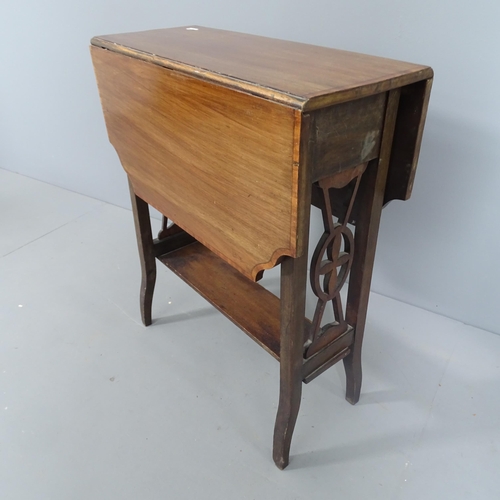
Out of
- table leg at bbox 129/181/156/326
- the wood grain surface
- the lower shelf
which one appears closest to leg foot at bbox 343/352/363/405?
the lower shelf

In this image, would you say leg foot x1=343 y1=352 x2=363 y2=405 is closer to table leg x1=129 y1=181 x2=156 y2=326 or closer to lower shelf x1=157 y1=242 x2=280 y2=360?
lower shelf x1=157 y1=242 x2=280 y2=360

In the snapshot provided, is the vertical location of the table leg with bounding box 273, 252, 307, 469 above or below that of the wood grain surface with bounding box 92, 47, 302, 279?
below

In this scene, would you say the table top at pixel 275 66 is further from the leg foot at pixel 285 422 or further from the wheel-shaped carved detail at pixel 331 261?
the leg foot at pixel 285 422

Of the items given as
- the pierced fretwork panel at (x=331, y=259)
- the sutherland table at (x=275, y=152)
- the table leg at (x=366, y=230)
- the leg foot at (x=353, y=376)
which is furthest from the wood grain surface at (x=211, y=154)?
the leg foot at (x=353, y=376)

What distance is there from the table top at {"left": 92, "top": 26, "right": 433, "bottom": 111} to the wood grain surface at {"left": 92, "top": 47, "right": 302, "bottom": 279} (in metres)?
0.02

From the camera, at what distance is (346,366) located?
1.40 metres

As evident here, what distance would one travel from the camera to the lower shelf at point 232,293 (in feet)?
4.35

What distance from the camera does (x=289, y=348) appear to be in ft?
3.59

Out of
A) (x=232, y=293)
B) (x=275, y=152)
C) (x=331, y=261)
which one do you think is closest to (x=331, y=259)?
(x=331, y=261)

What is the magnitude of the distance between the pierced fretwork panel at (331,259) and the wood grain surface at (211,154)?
0.43 feet

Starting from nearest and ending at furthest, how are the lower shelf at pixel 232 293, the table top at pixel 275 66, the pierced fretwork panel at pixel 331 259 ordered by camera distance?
the table top at pixel 275 66 < the pierced fretwork panel at pixel 331 259 < the lower shelf at pixel 232 293

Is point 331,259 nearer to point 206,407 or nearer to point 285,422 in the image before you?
point 285,422

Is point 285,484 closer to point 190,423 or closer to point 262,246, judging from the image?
point 190,423

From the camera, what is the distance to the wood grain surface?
2.72 ft
